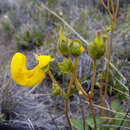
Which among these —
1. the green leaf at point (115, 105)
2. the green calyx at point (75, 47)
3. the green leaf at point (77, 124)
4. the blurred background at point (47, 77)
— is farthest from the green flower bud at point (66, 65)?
the green leaf at point (115, 105)

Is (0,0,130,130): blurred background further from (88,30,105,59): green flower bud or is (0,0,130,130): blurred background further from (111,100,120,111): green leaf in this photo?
(88,30,105,59): green flower bud

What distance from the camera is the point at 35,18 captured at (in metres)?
2.44

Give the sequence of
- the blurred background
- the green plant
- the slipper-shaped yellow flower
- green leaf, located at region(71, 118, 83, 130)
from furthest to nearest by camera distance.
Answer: the green plant < the blurred background < green leaf, located at region(71, 118, 83, 130) < the slipper-shaped yellow flower

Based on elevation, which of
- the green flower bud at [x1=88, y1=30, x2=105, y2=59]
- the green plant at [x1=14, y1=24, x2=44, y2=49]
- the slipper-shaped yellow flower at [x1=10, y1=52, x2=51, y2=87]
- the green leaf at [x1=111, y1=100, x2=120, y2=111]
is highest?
the green plant at [x1=14, y1=24, x2=44, y2=49]

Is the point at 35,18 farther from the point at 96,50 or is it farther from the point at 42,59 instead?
the point at 96,50

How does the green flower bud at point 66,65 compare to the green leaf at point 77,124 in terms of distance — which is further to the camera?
the green leaf at point 77,124

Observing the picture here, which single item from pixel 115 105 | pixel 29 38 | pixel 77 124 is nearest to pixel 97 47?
pixel 77 124

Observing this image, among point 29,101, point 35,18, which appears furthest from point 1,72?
point 35,18

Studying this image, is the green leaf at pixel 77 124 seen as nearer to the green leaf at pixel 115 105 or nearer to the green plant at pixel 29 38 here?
the green leaf at pixel 115 105

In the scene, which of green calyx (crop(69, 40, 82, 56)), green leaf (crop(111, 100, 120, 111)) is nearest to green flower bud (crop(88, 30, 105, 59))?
green calyx (crop(69, 40, 82, 56))

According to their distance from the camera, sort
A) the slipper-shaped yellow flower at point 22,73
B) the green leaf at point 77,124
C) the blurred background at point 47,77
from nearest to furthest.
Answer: the slipper-shaped yellow flower at point 22,73
the green leaf at point 77,124
the blurred background at point 47,77

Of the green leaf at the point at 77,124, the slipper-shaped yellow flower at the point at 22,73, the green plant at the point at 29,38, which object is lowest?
the green leaf at the point at 77,124

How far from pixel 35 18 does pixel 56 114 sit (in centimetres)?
168

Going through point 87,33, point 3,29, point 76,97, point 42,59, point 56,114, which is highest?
point 3,29
